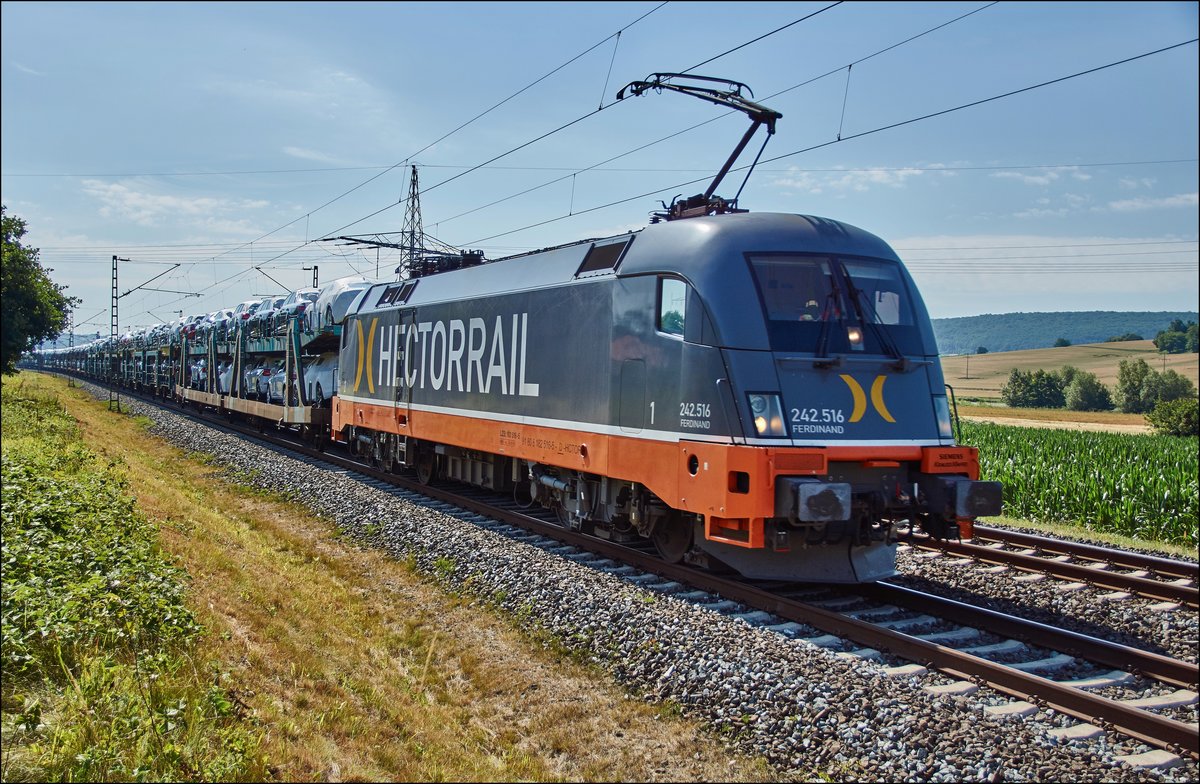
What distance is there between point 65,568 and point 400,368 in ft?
30.4

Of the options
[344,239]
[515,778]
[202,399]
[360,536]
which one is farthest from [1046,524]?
[202,399]

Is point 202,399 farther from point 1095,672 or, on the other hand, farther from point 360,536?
point 1095,672

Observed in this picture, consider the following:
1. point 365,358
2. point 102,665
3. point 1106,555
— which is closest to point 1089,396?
point 365,358

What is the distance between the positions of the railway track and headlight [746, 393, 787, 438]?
80.8 inches

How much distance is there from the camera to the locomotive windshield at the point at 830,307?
823 cm

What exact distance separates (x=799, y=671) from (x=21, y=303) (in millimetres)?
33731

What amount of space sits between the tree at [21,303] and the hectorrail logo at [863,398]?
90.8 ft

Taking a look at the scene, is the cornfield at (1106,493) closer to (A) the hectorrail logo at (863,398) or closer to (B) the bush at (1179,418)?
(A) the hectorrail logo at (863,398)

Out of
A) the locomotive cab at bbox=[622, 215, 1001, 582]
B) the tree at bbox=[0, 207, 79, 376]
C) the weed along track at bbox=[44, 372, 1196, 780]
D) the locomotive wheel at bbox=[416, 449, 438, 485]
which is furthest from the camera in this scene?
the tree at bbox=[0, 207, 79, 376]

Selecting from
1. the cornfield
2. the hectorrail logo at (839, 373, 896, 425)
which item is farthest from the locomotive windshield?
the cornfield

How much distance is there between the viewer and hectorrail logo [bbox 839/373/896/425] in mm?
8195

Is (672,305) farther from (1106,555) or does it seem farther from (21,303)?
(21,303)

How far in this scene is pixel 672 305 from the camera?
343 inches

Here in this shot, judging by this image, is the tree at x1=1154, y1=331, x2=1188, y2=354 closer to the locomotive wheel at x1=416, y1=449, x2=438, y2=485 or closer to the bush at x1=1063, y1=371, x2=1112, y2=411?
the bush at x1=1063, y1=371, x2=1112, y2=411
